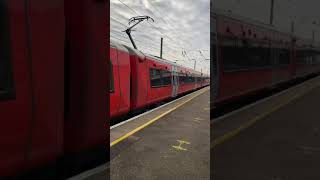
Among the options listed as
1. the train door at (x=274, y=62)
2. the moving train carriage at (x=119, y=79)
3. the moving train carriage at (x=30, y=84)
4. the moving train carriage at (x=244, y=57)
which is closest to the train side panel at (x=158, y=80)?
the moving train carriage at (x=119, y=79)

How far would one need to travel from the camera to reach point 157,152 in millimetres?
6961

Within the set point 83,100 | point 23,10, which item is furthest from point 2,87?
point 83,100

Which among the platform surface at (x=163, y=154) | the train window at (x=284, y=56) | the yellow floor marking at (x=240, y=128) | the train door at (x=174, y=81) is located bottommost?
the platform surface at (x=163, y=154)

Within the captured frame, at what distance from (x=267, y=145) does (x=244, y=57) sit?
7.49m

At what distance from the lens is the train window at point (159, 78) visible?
1723 cm

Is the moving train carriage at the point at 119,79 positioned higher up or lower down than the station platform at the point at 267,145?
higher up

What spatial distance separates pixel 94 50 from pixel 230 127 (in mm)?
4782

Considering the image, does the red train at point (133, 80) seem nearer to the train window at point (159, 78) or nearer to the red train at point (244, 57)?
the train window at point (159, 78)

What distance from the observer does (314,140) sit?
A: 779cm

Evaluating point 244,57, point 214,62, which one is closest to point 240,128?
point 214,62

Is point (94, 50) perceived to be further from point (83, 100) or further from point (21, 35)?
point (21, 35)

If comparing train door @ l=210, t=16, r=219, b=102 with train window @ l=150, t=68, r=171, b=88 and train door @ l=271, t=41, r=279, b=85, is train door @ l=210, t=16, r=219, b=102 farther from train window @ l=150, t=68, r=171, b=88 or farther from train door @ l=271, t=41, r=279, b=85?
train door @ l=271, t=41, r=279, b=85

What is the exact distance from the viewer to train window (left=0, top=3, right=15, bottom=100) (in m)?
3.96

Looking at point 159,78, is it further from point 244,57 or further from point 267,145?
point 267,145
